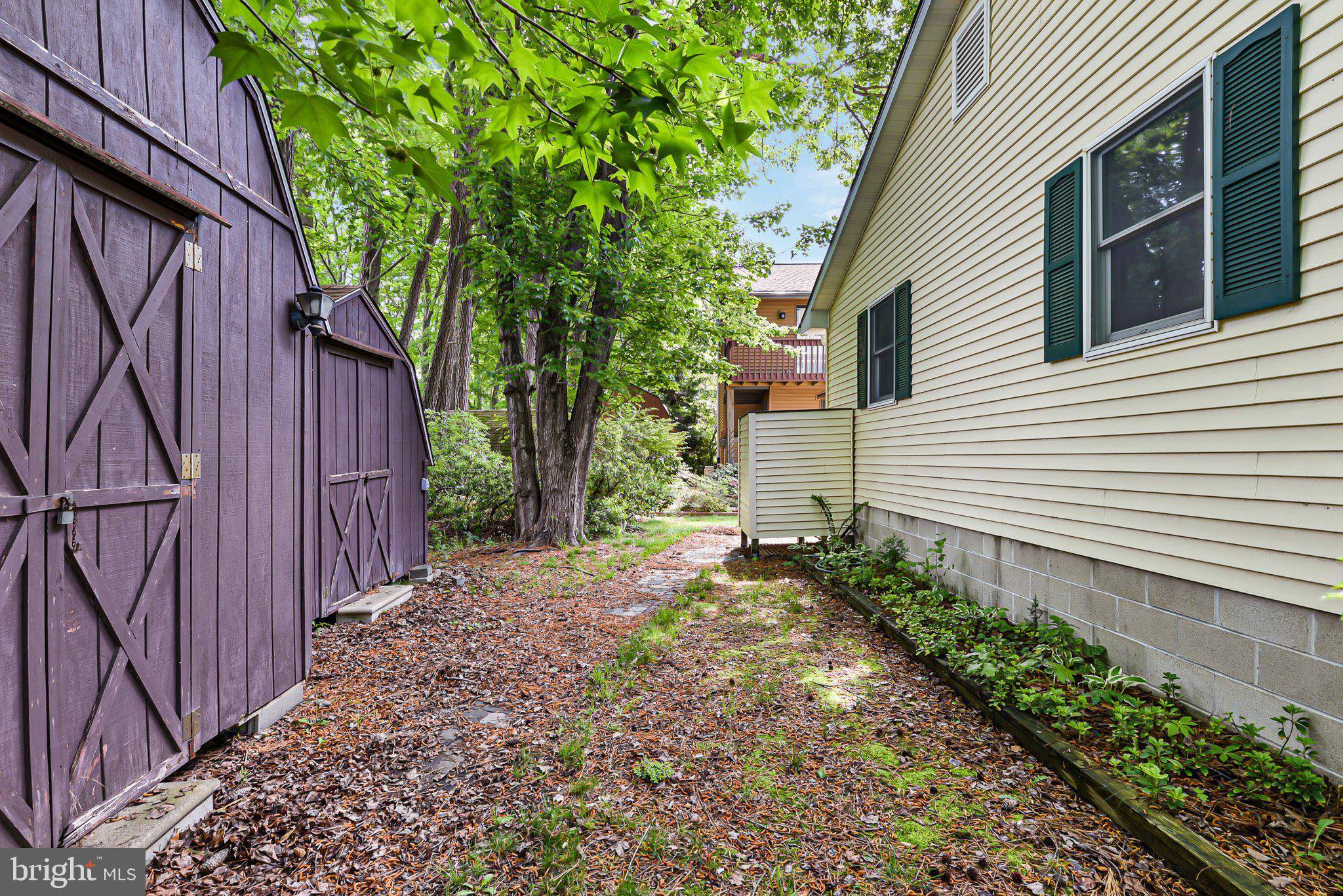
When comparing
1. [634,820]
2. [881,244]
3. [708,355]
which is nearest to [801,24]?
[881,244]

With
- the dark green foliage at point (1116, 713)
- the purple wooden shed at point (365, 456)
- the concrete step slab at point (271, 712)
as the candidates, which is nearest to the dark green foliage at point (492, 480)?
the purple wooden shed at point (365, 456)

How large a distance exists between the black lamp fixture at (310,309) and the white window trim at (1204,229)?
192 inches

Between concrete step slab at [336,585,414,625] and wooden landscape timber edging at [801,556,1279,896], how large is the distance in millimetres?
4918

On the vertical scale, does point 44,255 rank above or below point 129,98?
below

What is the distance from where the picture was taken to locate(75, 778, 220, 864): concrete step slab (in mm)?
2191

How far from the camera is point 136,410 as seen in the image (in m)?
2.55

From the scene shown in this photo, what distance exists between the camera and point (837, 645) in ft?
16.3

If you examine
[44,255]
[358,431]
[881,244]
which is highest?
[881,244]

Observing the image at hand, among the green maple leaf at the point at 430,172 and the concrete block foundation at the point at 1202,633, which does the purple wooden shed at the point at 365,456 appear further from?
the concrete block foundation at the point at 1202,633

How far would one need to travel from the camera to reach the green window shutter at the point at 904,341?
273 inches

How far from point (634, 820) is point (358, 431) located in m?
4.61

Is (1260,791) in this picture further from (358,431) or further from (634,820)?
(358,431)

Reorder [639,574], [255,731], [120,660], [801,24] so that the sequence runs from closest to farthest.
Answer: [120,660] < [255,731] < [639,574] < [801,24]

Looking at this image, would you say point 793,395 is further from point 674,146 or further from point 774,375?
point 674,146
